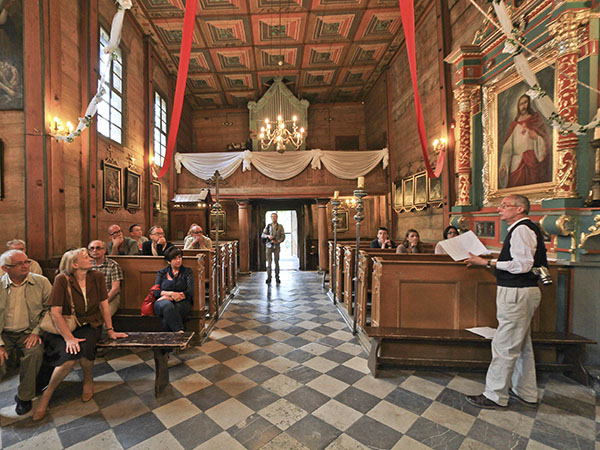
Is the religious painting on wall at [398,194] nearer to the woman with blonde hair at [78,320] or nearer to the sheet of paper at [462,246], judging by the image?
the sheet of paper at [462,246]

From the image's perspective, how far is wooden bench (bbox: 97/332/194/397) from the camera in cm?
231

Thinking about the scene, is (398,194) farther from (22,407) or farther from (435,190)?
(22,407)

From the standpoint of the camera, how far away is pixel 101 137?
5156mm

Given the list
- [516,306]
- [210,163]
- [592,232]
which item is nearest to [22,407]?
[516,306]

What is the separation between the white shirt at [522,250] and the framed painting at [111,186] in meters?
6.43

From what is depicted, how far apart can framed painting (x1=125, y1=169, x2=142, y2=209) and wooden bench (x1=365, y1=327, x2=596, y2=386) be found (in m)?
5.97

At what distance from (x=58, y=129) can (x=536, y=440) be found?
636 centimetres

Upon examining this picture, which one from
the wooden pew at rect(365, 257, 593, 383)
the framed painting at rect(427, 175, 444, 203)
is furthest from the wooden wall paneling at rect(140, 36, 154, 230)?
the framed painting at rect(427, 175, 444, 203)

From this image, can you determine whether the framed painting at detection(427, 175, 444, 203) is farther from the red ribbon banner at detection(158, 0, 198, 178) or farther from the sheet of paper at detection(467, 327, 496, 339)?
the red ribbon banner at detection(158, 0, 198, 178)

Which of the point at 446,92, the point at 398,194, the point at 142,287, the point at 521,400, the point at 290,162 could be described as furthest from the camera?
the point at 290,162

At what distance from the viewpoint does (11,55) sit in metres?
3.66

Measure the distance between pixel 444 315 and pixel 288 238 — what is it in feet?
39.7

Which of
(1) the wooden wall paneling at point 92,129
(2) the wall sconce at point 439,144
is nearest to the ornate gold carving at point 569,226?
(2) the wall sconce at point 439,144

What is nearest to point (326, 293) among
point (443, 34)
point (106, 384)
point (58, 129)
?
point (106, 384)
